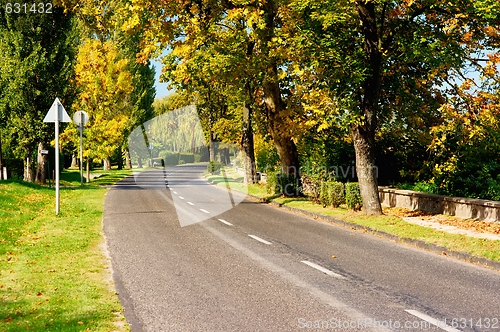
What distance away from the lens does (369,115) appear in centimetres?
1677

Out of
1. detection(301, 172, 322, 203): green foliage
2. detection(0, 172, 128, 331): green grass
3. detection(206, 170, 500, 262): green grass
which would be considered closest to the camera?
detection(0, 172, 128, 331): green grass

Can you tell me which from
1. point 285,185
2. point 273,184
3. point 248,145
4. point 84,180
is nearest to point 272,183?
point 273,184

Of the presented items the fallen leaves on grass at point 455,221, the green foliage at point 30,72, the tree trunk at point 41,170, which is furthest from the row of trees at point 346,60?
the tree trunk at point 41,170

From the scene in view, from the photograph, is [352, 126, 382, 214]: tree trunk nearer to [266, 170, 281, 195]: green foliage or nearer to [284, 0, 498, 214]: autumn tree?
[284, 0, 498, 214]: autumn tree

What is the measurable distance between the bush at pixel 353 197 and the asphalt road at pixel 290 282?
13.8ft

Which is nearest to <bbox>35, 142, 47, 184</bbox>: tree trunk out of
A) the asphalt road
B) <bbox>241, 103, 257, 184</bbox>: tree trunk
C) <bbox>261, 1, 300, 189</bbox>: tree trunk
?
<bbox>241, 103, 257, 184</bbox>: tree trunk

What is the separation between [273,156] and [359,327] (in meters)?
27.9

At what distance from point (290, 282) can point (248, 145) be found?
83.1 feet

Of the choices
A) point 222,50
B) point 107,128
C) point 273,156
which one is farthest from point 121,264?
point 107,128

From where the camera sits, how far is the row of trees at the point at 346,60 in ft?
51.0

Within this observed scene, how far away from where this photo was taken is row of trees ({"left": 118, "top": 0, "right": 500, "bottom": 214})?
15539mm

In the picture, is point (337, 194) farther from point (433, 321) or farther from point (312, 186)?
point (433, 321)

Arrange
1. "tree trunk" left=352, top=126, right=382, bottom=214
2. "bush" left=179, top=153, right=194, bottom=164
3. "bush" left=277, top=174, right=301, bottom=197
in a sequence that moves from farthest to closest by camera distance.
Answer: "bush" left=179, top=153, right=194, bottom=164 < "bush" left=277, top=174, right=301, bottom=197 < "tree trunk" left=352, top=126, right=382, bottom=214

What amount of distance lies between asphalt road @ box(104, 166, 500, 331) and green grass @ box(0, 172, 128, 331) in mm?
336
